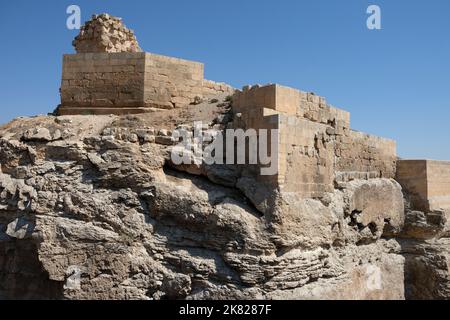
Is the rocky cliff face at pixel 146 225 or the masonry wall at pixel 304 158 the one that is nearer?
the rocky cliff face at pixel 146 225

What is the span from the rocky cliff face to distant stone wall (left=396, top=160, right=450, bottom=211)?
3.23m

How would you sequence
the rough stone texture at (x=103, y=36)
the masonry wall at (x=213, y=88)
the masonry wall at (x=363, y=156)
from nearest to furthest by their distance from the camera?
the masonry wall at (x=363, y=156) < the masonry wall at (x=213, y=88) < the rough stone texture at (x=103, y=36)

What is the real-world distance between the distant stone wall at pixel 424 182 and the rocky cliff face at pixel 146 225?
3233 millimetres

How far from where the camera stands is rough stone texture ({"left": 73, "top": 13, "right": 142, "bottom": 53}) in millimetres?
9602

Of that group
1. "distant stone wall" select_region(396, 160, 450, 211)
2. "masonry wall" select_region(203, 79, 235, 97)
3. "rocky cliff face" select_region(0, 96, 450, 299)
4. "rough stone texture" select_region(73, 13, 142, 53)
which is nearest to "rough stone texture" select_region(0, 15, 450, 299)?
"rocky cliff face" select_region(0, 96, 450, 299)

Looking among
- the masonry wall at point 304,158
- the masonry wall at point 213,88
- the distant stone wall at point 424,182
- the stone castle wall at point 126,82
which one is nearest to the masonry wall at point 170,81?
the stone castle wall at point 126,82

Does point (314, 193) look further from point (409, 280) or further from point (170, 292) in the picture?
point (409, 280)

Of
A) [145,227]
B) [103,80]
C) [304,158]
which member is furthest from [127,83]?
[304,158]

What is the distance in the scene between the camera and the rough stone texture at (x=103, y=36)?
9602mm

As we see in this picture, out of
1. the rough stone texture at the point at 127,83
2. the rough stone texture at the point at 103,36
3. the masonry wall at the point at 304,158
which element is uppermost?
the rough stone texture at the point at 103,36

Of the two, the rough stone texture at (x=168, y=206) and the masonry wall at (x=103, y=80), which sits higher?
the masonry wall at (x=103, y=80)

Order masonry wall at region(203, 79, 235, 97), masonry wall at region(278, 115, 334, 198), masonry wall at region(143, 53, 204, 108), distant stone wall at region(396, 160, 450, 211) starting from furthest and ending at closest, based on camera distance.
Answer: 1. distant stone wall at region(396, 160, 450, 211)
2. masonry wall at region(203, 79, 235, 97)
3. masonry wall at region(143, 53, 204, 108)
4. masonry wall at region(278, 115, 334, 198)

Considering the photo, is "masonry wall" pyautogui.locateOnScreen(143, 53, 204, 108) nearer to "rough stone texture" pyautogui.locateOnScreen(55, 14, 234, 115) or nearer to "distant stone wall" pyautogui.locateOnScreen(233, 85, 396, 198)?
"rough stone texture" pyautogui.locateOnScreen(55, 14, 234, 115)

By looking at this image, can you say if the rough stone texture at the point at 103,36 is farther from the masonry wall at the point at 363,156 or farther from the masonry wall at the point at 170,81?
the masonry wall at the point at 363,156
